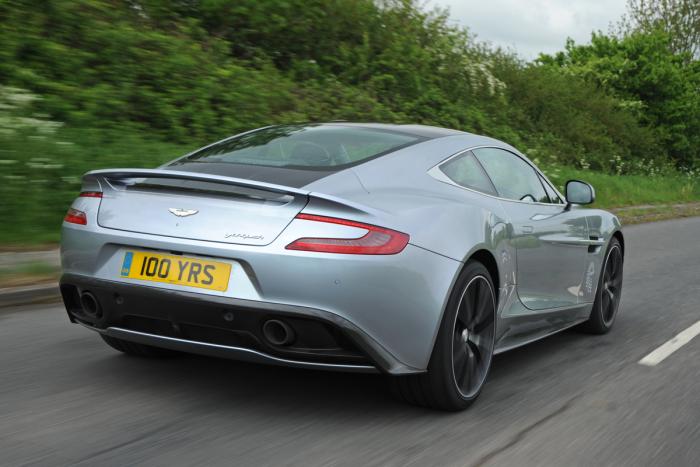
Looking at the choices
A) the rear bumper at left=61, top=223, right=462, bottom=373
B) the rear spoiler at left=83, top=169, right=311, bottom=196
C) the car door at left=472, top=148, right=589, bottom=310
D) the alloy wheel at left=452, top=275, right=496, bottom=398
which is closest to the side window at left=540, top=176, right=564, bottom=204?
the car door at left=472, top=148, right=589, bottom=310

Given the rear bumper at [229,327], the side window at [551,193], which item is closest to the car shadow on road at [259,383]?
the rear bumper at [229,327]

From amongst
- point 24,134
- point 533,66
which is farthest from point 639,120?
point 24,134

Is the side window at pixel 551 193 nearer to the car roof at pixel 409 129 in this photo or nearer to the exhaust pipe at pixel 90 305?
the car roof at pixel 409 129

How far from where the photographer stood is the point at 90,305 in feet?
13.1

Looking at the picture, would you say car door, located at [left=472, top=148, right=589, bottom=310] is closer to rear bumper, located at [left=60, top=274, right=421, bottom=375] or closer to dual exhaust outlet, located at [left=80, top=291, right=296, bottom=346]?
rear bumper, located at [left=60, top=274, right=421, bottom=375]

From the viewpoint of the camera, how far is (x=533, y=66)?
29953 mm

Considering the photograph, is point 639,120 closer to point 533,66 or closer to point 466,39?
point 533,66

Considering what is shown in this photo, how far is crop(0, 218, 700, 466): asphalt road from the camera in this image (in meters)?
3.42

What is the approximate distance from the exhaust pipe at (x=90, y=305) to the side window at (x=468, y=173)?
176 cm

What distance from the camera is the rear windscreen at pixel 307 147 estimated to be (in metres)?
4.19

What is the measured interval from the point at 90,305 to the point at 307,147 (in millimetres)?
1273

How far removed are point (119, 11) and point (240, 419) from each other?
35.7 feet

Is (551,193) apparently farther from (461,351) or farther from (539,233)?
(461,351)

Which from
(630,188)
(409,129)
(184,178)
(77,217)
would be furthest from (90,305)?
(630,188)
